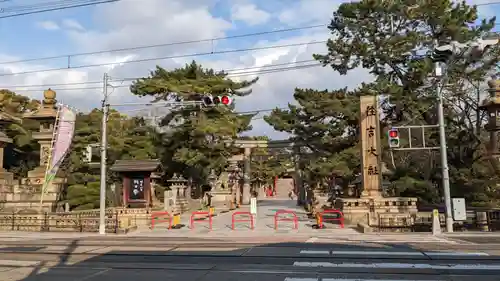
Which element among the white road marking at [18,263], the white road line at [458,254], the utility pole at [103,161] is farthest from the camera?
the utility pole at [103,161]

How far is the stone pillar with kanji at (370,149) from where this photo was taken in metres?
22.7

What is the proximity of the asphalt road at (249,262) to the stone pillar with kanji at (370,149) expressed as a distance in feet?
28.8

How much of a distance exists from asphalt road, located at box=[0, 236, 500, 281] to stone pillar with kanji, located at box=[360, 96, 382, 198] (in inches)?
346

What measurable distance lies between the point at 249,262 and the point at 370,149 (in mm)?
14451

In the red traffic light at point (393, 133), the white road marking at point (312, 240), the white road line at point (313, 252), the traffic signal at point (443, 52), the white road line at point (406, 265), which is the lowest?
the white road marking at point (312, 240)

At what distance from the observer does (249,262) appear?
34.8 ft

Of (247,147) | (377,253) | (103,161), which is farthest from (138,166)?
(247,147)

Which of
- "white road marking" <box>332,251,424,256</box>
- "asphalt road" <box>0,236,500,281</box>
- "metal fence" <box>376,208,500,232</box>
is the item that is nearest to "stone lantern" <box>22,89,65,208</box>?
"asphalt road" <box>0,236,500,281</box>

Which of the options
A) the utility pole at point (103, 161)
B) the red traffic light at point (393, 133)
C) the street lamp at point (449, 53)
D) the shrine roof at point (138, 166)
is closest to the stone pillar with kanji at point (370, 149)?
the red traffic light at point (393, 133)

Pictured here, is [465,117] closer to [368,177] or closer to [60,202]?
[368,177]

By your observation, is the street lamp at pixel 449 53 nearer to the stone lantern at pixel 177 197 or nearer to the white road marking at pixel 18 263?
the white road marking at pixel 18 263

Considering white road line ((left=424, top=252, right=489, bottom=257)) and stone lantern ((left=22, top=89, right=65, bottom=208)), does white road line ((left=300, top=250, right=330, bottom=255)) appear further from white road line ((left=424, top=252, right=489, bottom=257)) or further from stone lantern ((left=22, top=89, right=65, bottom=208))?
stone lantern ((left=22, top=89, right=65, bottom=208))

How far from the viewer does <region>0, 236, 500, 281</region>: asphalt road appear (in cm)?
880

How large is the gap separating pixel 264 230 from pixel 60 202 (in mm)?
16777
